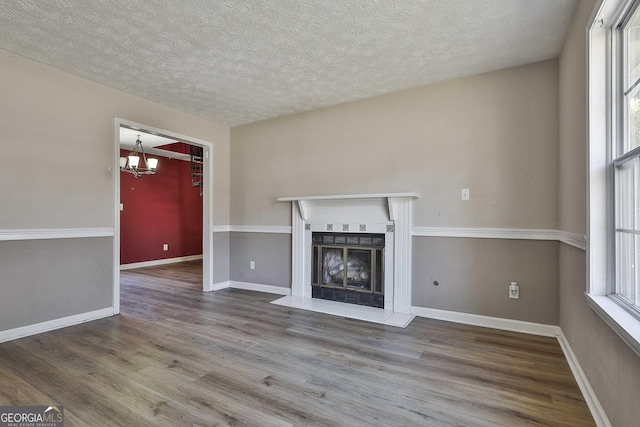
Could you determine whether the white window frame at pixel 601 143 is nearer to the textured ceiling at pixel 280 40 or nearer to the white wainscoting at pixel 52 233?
the textured ceiling at pixel 280 40

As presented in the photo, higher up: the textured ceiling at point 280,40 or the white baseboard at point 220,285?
the textured ceiling at point 280,40

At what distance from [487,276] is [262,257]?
2770 millimetres

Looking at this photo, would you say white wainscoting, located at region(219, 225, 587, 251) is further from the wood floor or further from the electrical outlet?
the wood floor

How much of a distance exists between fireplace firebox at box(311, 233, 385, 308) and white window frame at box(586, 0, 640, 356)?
1.95 meters

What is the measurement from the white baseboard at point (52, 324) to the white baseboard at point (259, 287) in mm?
1612

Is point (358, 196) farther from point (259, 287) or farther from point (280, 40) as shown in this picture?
point (259, 287)

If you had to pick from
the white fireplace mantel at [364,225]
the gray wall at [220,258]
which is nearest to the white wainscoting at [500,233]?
the white fireplace mantel at [364,225]

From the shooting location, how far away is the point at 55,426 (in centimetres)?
160

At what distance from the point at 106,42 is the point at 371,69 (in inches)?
85.9

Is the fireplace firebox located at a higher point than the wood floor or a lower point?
higher

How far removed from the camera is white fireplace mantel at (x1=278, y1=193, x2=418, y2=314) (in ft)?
10.9

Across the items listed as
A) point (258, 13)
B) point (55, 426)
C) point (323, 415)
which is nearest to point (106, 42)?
point (258, 13)

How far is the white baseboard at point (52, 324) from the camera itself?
8.77ft

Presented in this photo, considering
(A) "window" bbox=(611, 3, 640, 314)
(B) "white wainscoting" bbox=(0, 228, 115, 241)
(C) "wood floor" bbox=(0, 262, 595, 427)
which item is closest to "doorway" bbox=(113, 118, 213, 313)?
(B) "white wainscoting" bbox=(0, 228, 115, 241)
